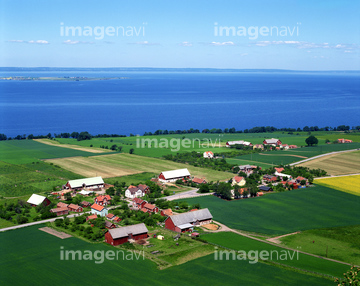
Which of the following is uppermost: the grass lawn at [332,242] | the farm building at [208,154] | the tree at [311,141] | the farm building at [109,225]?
the tree at [311,141]

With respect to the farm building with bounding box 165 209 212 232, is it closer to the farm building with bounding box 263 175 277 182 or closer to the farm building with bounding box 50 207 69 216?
the farm building with bounding box 50 207 69 216

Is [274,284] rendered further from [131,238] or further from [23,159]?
[23,159]

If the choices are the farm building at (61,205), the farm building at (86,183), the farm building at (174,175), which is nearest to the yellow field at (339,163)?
the farm building at (174,175)

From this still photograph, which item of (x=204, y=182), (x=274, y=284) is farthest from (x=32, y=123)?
(x=274, y=284)

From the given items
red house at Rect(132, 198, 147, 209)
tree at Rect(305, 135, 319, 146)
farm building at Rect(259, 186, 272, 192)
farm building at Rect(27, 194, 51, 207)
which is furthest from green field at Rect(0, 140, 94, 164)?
tree at Rect(305, 135, 319, 146)

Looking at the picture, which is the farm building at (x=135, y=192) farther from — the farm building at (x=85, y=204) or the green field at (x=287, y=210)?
the green field at (x=287, y=210)
